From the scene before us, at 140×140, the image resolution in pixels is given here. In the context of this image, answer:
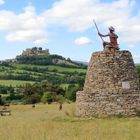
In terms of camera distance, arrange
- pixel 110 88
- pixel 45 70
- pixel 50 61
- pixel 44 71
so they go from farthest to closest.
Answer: pixel 50 61, pixel 45 70, pixel 44 71, pixel 110 88

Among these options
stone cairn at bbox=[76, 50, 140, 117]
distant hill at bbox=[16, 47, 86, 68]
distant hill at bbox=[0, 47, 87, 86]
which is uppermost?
distant hill at bbox=[16, 47, 86, 68]

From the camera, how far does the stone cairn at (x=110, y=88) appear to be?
80.2ft

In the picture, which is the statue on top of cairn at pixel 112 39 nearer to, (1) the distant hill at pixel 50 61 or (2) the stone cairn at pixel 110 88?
(2) the stone cairn at pixel 110 88

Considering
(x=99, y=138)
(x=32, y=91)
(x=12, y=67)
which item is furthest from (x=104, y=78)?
(x=12, y=67)

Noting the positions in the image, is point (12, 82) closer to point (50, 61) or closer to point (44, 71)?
point (44, 71)

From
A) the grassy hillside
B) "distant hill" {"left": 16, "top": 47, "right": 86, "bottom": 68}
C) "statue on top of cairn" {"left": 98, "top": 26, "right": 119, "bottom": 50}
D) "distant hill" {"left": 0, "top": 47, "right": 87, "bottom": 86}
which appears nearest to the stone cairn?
"statue on top of cairn" {"left": 98, "top": 26, "right": 119, "bottom": 50}

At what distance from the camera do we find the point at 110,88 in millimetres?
24594

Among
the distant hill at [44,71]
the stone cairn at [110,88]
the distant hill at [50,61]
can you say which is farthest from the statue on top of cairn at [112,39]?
the distant hill at [50,61]

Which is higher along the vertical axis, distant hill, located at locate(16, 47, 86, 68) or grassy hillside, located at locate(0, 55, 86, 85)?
distant hill, located at locate(16, 47, 86, 68)

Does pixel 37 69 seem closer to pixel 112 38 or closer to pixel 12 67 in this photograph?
pixel 12 67

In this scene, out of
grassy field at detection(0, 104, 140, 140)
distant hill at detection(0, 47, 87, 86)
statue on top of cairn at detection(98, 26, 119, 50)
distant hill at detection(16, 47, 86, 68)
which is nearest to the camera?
grassy field at detection(0, 104, 140, 140)

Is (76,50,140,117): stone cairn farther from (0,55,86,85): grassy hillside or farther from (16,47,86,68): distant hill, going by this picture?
(16,47,86,68): distant hill

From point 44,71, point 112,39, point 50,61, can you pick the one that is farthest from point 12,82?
point 112,39

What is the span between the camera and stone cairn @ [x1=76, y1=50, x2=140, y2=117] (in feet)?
80.2
